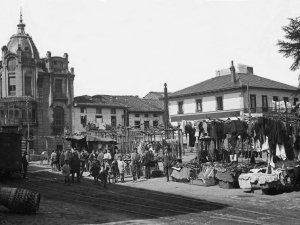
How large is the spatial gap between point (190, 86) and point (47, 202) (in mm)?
41537

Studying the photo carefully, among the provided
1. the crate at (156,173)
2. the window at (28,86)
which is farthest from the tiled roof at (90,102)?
the crate at (156,173)

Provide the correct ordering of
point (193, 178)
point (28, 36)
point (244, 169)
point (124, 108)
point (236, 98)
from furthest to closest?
point (124, 108)
point (28, 36)
point (236, 98)
point (193, 178)
point (244, 169)

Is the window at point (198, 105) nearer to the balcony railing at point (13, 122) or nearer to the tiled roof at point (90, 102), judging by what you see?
the tiled roof at point (90, 102)

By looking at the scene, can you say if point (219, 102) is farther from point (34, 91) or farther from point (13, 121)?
point (13, 121)

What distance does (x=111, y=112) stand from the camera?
66750 millimetres

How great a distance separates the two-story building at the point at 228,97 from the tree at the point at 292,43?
21.5 m

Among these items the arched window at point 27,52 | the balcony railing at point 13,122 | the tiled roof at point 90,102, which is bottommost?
the balcony railing at point 13,122

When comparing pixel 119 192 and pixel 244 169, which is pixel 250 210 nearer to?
pixel 244 169

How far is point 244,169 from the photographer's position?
20391 mm

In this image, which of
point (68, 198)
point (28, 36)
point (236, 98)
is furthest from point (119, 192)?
point (28, 36)

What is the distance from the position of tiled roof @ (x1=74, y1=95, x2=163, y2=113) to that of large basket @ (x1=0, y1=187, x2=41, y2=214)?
49.4m

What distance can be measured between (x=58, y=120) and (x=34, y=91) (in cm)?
534

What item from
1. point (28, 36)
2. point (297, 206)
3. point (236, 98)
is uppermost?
point (28, 36)

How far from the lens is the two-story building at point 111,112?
63237mm
